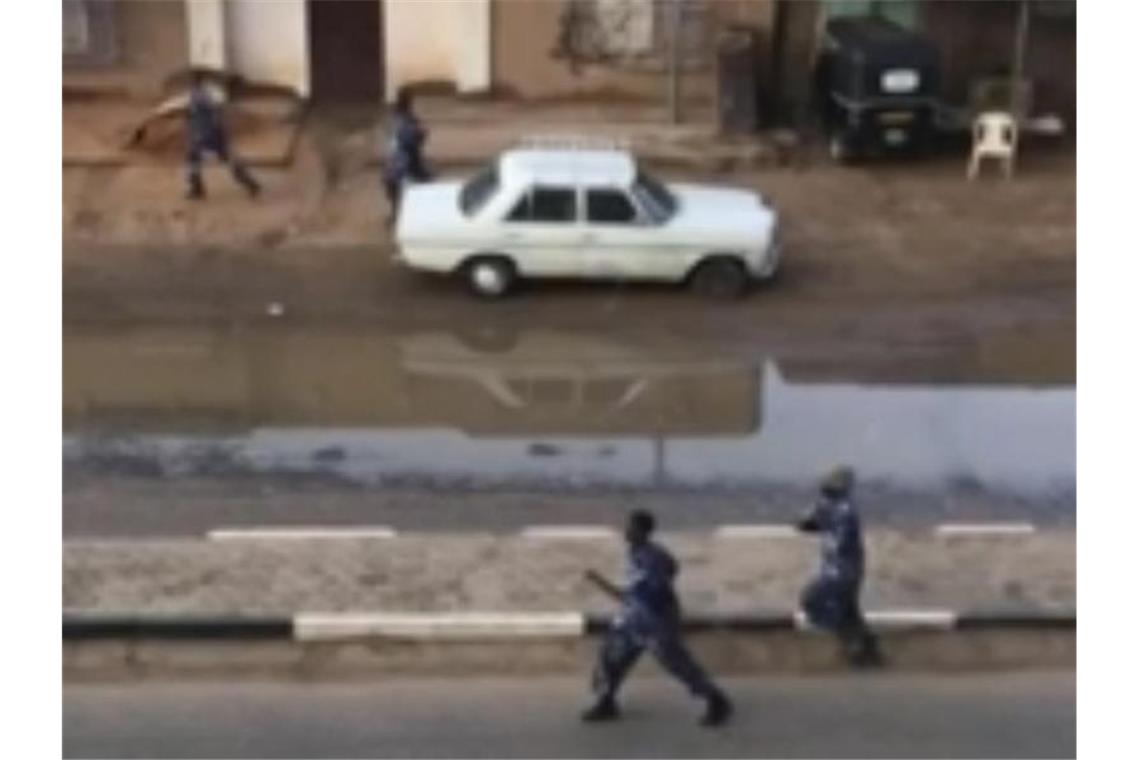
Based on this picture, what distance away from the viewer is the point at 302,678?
1053 cm

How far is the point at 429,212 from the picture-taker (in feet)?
54.5

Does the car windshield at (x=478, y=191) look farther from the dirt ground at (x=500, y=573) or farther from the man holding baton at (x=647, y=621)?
the man holding baton at (x=647, y=621)

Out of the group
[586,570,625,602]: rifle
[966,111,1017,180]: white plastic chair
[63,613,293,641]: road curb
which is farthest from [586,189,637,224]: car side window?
[63,613,293,641]: road curb

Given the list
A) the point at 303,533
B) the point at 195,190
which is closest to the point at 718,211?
the point at 195,190

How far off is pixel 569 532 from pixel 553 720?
2.18 meters

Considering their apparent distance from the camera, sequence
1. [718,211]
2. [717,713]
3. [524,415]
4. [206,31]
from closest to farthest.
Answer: [717,713], [524,415], [718,211], [206,31]

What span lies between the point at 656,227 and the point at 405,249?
216 cm

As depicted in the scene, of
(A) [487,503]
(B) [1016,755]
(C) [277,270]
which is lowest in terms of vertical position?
(B) [1016,755]

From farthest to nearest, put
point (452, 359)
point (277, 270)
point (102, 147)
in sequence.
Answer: point (102, 147) < point (277, 270) < point (452, 359)

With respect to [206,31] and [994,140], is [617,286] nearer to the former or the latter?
[994,140]

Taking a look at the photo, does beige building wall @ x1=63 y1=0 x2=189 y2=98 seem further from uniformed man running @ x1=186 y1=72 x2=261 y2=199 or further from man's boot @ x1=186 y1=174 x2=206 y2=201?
man's boot @ x1=186 y1=174 x2=206 y2=201

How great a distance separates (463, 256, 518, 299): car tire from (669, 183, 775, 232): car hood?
4.78ft
